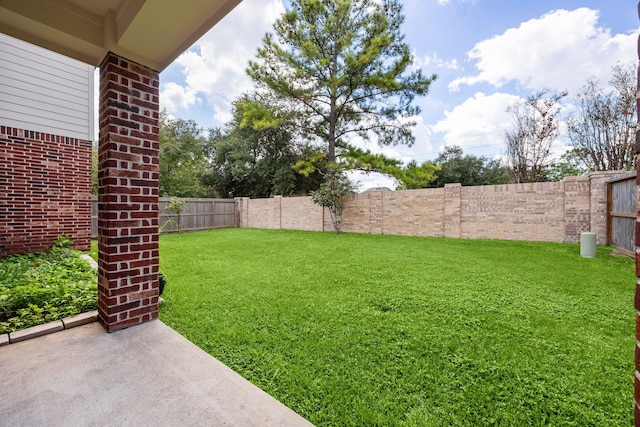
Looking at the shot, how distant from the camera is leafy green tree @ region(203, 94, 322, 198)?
15.6m

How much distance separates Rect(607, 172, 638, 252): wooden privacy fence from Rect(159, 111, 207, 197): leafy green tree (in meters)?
18.1

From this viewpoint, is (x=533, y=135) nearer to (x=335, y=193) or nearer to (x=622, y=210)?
(x=622, y=210)

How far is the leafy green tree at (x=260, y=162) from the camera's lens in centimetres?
1564

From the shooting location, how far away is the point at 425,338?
2.19m

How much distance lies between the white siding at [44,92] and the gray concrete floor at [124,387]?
422 centimetres

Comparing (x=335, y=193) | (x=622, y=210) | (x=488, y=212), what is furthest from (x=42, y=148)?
(x=622, y=210)

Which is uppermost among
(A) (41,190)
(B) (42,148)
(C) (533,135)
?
(C) (533,135)

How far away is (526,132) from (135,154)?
1365 centimetres

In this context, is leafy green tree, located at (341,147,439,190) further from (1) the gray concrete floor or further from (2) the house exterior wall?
(1) the gray concrete floor

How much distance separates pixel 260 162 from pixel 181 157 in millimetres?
5204

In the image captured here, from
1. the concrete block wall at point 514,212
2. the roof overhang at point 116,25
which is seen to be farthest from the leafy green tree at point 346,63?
the roof overhang at point 116,25

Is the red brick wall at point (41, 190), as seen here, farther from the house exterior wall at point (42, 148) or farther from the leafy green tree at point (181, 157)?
the leafy green tree at point (181, 157)

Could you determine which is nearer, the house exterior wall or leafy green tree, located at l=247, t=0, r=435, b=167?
the house exterior wall

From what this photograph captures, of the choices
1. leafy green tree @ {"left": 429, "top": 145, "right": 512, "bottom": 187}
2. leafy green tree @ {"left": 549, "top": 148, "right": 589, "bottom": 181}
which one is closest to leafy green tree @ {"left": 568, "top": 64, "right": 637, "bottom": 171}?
leafy green tree @ {"left": 549, "top": 148, "right": 589, "bottom": 181}
